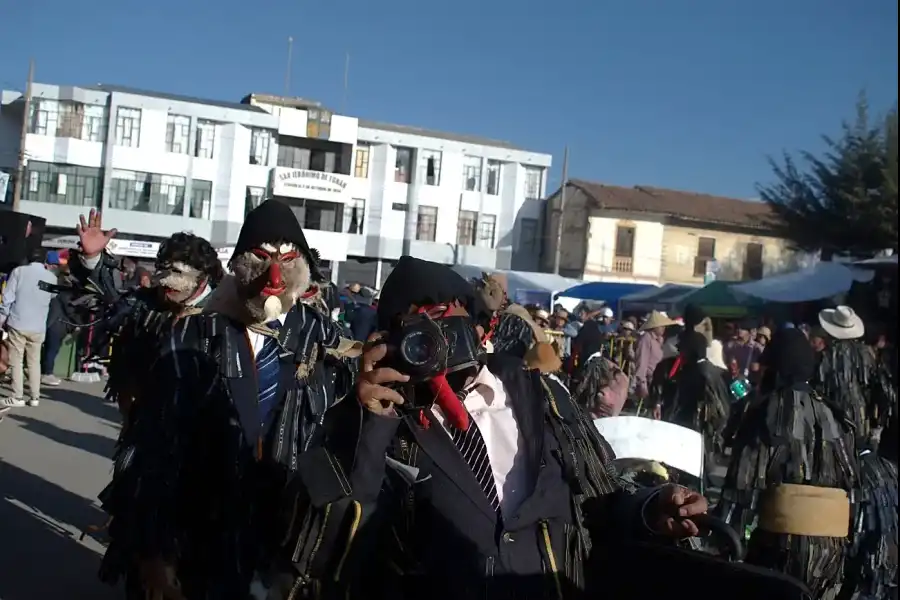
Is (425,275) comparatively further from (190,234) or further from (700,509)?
(190,234)

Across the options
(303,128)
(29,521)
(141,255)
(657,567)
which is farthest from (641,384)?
(303,128)

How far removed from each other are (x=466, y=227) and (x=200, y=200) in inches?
544

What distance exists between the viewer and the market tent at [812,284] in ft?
56.4

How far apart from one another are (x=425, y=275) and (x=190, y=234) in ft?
8.76

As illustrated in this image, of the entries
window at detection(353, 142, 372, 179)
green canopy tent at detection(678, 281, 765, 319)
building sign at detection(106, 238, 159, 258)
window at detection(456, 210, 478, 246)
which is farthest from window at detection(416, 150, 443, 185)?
green canopy tent at detection(678, 281, 765, 319)

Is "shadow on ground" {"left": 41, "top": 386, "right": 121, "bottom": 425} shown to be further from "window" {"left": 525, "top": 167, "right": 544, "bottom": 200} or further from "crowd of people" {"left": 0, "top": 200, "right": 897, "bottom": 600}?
"window" {"left": 525, "top": 167, "right": 544, "bottom": 200}

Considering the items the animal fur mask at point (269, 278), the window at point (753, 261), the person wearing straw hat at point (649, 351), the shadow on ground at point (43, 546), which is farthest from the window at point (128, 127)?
the animal fur mask at point (269, 278)

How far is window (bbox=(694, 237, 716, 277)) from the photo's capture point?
137 feet

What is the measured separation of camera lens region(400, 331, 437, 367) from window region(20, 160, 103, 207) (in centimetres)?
4183

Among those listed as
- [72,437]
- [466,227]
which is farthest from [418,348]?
[466,227]

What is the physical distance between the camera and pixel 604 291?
2547 cm

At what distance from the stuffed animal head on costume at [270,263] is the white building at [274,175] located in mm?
33301

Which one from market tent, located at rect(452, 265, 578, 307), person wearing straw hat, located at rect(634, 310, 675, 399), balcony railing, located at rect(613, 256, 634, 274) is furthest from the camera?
balcony railing, located at rect(613, 256, 634, 274)

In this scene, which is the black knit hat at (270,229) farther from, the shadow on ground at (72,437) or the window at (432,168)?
the window at (432,168)
